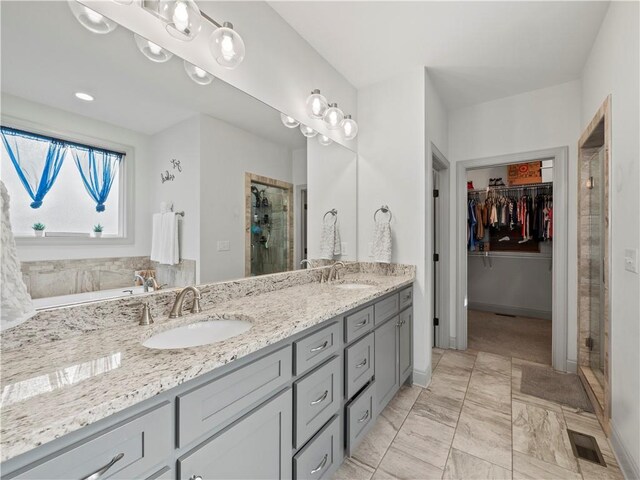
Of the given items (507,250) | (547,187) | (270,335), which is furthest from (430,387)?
(547,187)

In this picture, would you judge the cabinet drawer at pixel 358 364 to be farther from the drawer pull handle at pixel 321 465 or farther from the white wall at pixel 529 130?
the white wall at pixel 529 130

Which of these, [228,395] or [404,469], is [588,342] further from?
[228,395]

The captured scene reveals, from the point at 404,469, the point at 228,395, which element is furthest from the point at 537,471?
the point at 228,395

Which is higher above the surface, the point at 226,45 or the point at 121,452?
the point at 226,45

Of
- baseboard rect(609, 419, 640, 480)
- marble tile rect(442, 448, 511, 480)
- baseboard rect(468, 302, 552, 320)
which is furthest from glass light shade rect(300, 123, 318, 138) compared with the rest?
baseboard rect(468, 302, 552, 320)

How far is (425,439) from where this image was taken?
5.79 ft

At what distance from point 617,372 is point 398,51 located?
2.51 metres

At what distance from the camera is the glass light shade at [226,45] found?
1.35 m

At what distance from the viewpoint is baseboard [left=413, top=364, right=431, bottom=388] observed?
237 cm

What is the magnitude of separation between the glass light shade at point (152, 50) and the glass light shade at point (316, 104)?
3.29 ft

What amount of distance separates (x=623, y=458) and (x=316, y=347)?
5.77ft

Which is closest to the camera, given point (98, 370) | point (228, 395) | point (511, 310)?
point (98, 370)

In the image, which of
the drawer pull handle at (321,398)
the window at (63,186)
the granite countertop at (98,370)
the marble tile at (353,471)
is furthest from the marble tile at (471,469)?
the window at (63,186)

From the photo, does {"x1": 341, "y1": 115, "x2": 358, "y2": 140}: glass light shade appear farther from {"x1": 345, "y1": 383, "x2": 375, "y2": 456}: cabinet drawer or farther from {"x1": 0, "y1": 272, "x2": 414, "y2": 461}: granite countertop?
{"x1": 345, "y1": 383, "x2": 375, "y2": 456}: cabinet drawer
